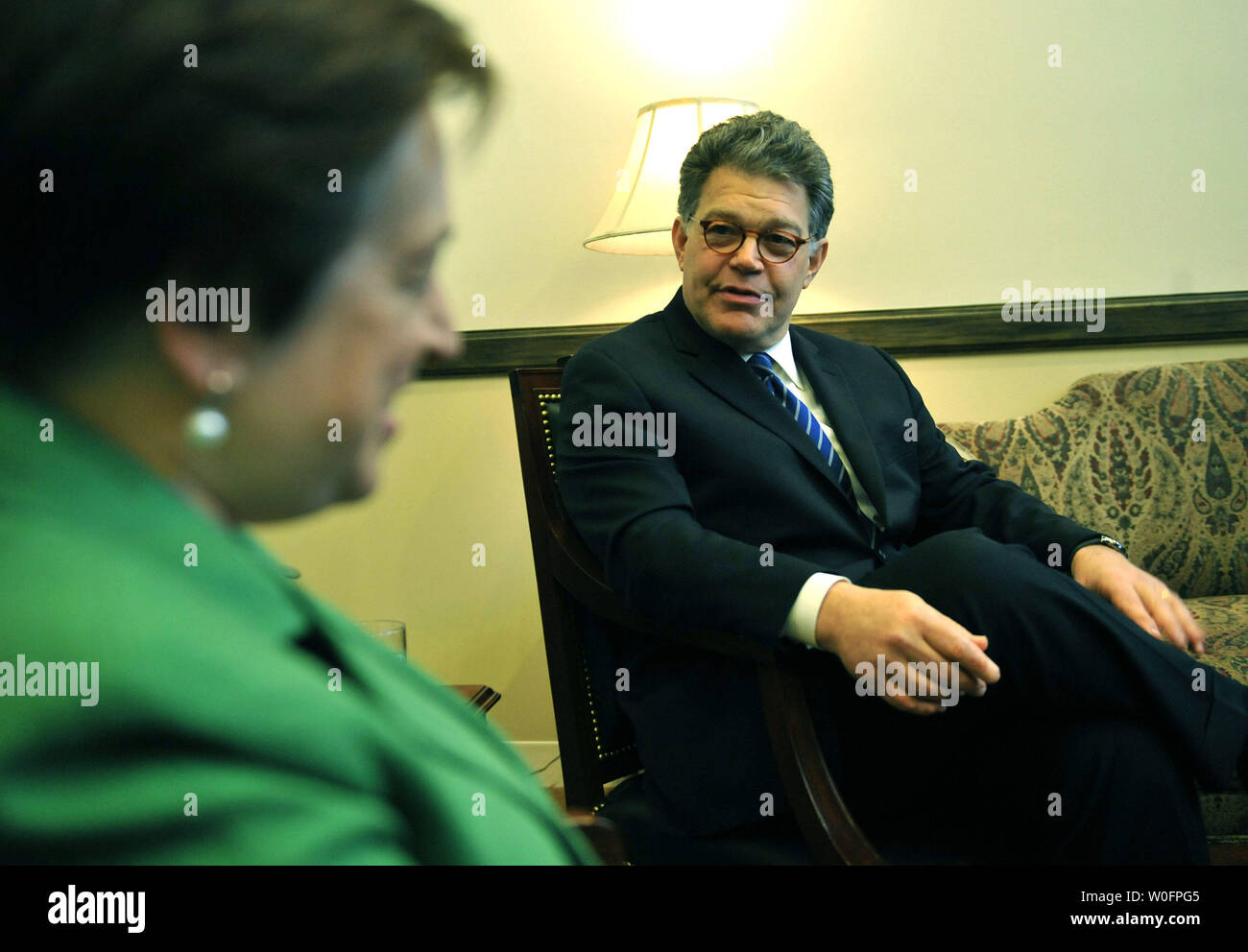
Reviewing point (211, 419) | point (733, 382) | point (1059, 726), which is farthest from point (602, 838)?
point (733, 382)

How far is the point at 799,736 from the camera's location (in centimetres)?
85

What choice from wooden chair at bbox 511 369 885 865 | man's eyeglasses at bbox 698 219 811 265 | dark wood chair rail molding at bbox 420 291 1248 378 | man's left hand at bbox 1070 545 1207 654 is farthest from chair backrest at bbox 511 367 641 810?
dark wood chair rail molding at bbox 420 291 1248 378

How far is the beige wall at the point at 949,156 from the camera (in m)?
1.72

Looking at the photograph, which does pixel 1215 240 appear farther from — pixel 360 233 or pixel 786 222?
pixel 360 233

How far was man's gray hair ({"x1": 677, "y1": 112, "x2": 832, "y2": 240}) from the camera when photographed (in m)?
1.13

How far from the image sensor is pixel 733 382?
1.10 m

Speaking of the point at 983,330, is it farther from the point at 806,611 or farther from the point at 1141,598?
the point at 806,611

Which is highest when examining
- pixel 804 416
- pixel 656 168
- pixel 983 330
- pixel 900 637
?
pixel 656 168

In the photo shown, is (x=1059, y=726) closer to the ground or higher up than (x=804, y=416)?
closer to the ground

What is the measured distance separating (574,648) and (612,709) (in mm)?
80
